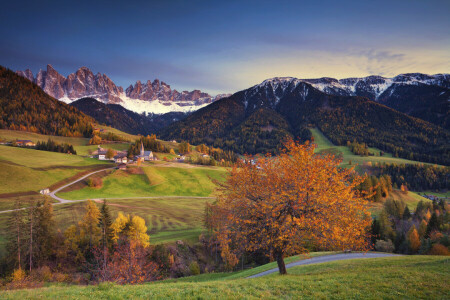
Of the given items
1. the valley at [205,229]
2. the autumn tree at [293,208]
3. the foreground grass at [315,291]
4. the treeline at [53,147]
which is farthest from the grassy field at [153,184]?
the foreground grass at [315,291]

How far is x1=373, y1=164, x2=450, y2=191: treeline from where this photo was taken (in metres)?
190

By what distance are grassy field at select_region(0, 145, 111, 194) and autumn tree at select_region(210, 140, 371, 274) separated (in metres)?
97.3

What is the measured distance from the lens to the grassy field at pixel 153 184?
94994 mm

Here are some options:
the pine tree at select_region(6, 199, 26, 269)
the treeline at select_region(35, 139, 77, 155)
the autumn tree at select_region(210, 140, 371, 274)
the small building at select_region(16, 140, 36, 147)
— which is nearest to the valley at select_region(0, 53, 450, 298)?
the autumn tree at select_region(210, 140, 371, 274)

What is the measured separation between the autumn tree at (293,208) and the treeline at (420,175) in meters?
212

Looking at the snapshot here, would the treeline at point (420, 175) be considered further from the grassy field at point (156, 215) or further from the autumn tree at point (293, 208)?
the autumn tree at point (293, 208)

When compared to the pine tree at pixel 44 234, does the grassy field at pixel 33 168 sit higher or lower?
higher

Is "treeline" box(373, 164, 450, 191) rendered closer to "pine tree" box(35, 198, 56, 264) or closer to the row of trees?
the row of trees

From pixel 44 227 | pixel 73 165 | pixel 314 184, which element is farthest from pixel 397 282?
pixel 73 165

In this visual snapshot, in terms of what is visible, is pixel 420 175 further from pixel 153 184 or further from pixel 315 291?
pixel 315 291

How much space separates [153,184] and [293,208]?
104m

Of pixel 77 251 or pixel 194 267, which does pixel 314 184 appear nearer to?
pixel 194 267

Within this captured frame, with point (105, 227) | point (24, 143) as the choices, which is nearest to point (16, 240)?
point (105, 227)

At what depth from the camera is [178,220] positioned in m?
72.6
